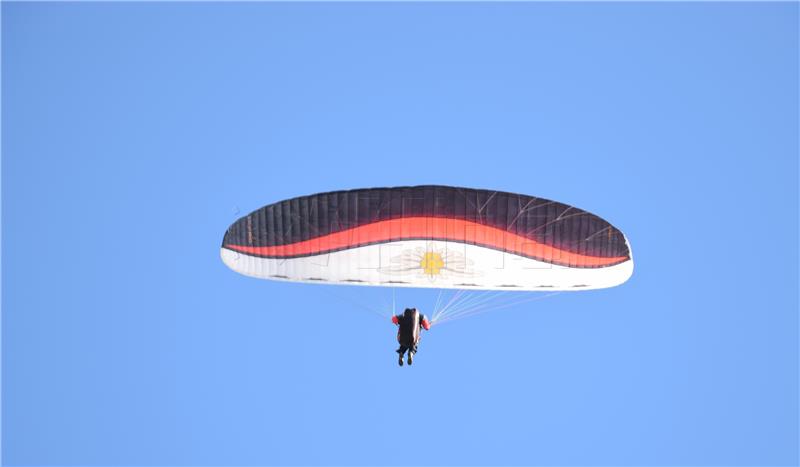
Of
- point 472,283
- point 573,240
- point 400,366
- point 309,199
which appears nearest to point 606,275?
point 573,240

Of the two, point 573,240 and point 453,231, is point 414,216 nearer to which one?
point 453,231

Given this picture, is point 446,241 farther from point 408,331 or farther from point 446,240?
point 408,331

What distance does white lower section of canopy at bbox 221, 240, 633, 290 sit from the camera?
35750 mm

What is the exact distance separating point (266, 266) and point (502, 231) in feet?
25.4

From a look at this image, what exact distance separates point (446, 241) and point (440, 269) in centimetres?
91

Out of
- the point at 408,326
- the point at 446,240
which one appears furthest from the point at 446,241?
the point at 408,326

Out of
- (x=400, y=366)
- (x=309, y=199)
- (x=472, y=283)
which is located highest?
(x=309, y=199)

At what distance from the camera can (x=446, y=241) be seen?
35.7 meters

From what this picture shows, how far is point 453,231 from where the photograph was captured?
3559cm

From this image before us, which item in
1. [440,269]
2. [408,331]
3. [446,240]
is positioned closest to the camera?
[446,240]

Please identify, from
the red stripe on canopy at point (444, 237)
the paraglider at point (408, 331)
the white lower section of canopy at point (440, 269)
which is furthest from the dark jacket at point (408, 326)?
the red stripe on canopy at point (444, 237)

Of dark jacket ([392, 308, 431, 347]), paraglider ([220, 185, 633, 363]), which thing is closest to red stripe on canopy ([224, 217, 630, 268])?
paraglider ([220, 185, 633, 363])

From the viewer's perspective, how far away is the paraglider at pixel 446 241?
35.3 metres

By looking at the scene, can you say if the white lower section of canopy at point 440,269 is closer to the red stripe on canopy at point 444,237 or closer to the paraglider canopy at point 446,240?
the paraglider canopy at point 446,240
